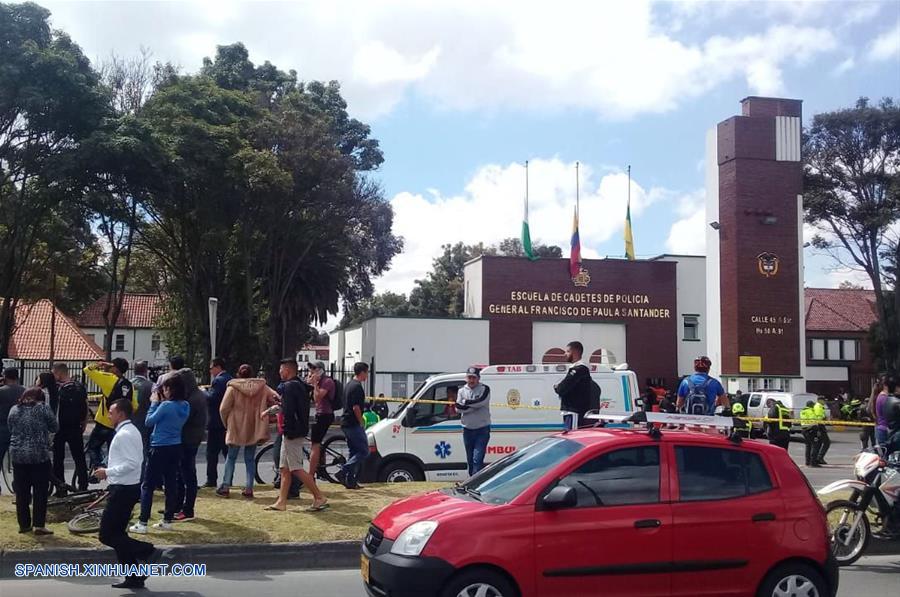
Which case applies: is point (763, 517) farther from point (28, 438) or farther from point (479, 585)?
point (28, 438)

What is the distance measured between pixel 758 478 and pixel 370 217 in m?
31.2

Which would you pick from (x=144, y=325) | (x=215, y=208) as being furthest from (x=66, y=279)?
(x=144, y=325)

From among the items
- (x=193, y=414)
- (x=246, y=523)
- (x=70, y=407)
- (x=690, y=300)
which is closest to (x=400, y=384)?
(x=690, y=300)

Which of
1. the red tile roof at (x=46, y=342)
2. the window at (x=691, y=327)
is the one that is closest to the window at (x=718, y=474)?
the window at (x=691, y=327)

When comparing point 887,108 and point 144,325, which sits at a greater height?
point 887,108

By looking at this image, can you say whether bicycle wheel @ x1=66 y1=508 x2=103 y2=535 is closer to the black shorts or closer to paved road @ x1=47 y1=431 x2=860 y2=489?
the black shorts

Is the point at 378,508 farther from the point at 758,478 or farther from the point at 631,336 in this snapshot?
the point at 631,336

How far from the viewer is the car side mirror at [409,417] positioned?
1391 centimetres

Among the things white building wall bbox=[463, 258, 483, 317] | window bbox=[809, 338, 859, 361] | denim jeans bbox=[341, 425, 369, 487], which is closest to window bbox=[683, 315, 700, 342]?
white building wall bbox=[463, 258, 483, 317]

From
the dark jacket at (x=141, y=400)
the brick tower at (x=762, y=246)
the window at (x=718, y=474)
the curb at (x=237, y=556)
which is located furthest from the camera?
the brick tower at (x=762, y=246)

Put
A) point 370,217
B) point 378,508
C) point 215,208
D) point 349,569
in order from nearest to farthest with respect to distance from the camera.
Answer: point 349,569 → point 378,508 → point 215,208 → point 370,217

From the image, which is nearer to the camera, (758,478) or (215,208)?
(758,478)

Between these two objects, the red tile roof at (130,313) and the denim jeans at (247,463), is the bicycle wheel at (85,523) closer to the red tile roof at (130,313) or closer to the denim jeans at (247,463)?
the denim jeans at (247,463)

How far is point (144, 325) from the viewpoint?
2938 inches
